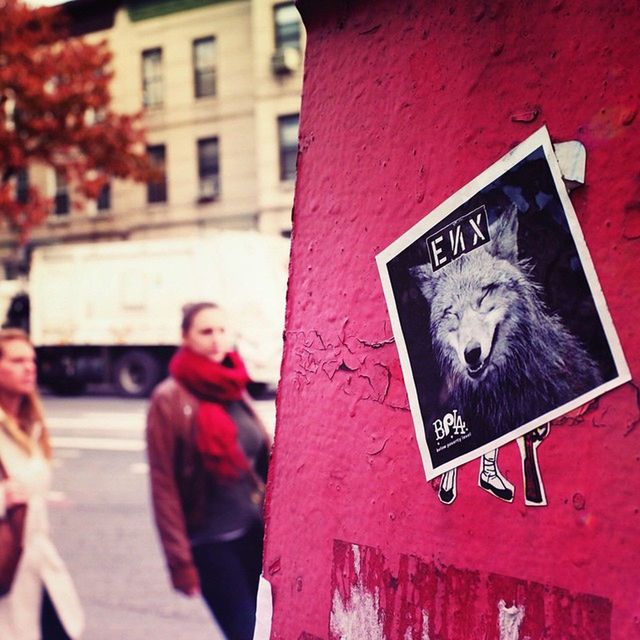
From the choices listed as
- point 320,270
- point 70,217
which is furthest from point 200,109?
point 320,270

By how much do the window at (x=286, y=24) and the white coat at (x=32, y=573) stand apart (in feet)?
7.28

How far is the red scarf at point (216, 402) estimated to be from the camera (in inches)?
138

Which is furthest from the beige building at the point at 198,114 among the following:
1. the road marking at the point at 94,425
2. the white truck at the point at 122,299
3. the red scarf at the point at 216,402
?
the road marking at the point at 94,425

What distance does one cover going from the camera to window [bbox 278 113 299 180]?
9342 mm

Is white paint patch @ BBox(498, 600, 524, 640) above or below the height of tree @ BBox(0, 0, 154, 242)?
below

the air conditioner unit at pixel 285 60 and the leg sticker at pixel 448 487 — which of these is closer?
the leg sticker at pixel 448 487

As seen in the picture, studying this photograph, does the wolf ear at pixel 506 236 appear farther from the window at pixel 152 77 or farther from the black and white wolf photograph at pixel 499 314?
the window at pixel 152 77

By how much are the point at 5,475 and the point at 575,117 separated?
128 inches

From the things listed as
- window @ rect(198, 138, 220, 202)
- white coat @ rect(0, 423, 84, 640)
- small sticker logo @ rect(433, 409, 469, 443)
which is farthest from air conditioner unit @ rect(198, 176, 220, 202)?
small sticker logo @ rect(433, 409, 469, 443)

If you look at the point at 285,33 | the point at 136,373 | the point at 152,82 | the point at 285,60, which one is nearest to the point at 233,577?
the point at 285,33

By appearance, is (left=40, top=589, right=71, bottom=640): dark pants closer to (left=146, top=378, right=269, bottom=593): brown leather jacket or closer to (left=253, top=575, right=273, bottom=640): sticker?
(left=146, top=378, right=269, bottom=593): brown leather jacket

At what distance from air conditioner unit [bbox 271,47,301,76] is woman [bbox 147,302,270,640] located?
2.34 metres

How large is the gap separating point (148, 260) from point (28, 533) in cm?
1188

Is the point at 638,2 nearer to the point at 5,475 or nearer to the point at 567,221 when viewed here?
the point at 567,221
